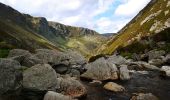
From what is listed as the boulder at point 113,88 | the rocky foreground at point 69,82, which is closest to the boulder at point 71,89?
the rocky foreground at point 69,82

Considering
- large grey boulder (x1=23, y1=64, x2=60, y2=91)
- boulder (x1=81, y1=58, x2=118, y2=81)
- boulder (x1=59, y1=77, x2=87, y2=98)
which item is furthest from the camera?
boulder (x1=81, y1=58, x2=118, y2=81)

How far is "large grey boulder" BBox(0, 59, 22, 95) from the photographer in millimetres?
27433

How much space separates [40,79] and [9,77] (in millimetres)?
3609

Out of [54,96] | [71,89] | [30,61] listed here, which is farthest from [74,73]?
[54,96]

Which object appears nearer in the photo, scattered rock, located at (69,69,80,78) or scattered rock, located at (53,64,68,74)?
scattered rock, located at (69,69,80,78)

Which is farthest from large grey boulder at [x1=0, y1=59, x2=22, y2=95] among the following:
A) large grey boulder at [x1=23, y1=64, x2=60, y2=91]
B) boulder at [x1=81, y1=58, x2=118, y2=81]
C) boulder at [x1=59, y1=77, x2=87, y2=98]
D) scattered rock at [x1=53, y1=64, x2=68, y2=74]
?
scattered rock at [x1=53, y1=64, x2=68, y2=74]

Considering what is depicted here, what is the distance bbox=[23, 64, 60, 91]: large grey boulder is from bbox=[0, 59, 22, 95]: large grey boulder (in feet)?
4.41

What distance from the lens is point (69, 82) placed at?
1280 inches

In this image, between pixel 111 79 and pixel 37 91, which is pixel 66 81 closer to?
pixel 37 91

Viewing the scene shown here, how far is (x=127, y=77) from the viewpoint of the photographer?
48.0 meters

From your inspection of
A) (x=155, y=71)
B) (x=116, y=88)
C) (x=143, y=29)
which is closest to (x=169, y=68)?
(x=155, y=71)

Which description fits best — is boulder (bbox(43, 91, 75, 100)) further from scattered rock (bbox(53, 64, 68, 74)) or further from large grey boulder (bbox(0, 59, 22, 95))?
scattered rock (bbox(53, 64, 68, 74))

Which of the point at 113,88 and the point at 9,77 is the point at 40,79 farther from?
the point at 113,88

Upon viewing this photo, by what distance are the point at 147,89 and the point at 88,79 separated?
9.79m
